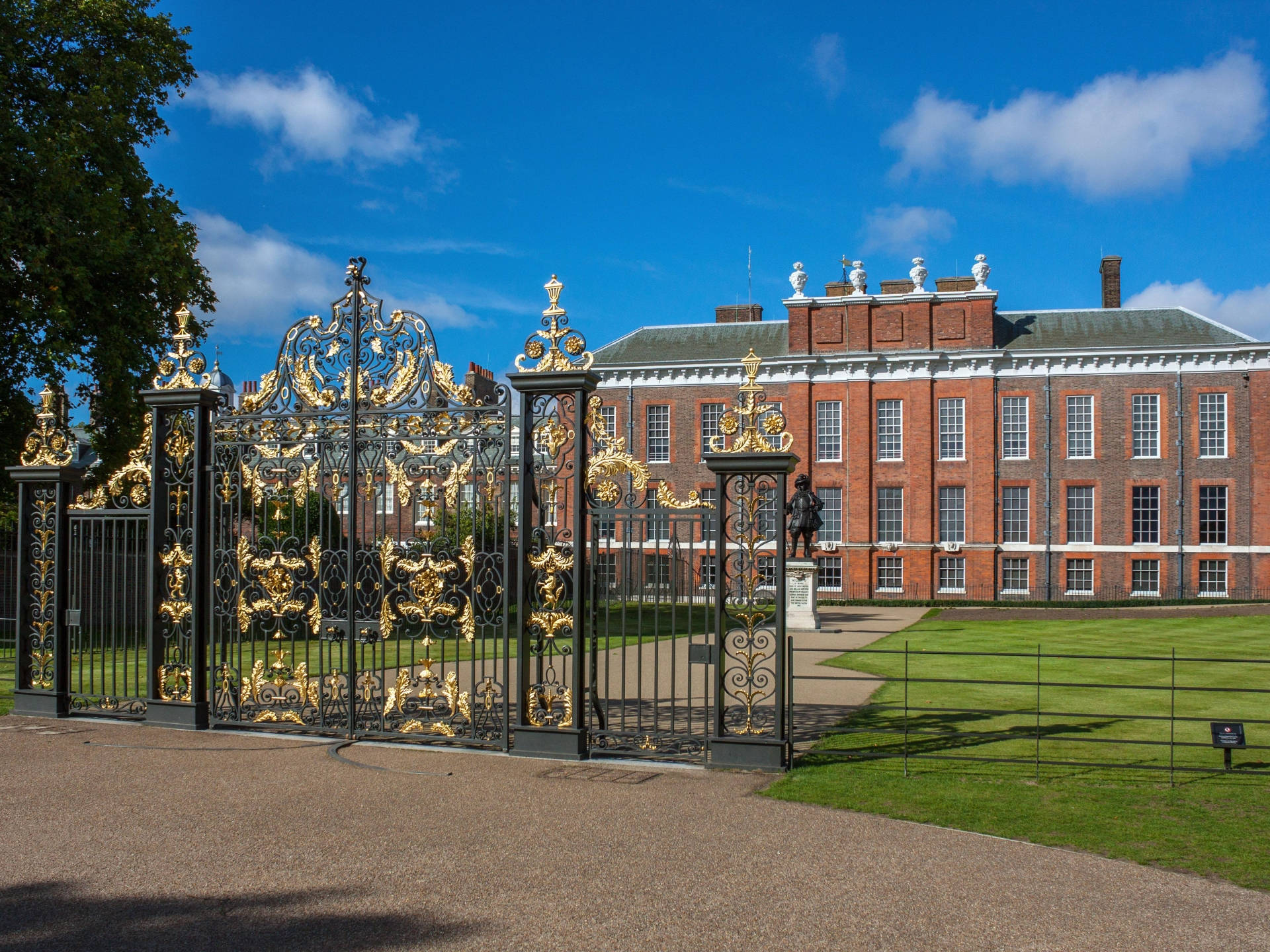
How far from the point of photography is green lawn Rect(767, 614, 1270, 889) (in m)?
6.50

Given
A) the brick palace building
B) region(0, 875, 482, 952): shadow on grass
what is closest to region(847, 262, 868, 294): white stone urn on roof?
the brick palace building

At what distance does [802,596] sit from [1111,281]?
970 inches

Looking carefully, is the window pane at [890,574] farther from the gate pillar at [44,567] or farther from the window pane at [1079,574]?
the gate pillar at [44,567]

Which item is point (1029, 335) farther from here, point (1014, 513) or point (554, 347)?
point (554, 347)

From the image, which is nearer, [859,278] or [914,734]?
[914,734]

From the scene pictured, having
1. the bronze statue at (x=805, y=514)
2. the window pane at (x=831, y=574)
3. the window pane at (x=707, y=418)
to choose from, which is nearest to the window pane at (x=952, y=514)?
the window pane at (x=831, y=574)

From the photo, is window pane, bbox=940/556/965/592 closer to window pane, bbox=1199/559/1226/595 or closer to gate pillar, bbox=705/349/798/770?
window pane, bbox=1199/559/1226/595

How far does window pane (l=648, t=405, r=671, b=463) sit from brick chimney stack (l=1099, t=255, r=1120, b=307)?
17813 millimetres

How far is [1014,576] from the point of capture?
3722cm

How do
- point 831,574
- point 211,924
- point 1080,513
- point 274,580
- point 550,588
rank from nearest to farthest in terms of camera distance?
point 211,924
point 550,588
point 274,580
point 1080,513
point 831,574

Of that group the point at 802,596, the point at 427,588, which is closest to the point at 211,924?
the point at 427,588

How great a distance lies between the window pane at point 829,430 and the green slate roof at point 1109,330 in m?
6.61

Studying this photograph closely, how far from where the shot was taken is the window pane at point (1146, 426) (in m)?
36.6

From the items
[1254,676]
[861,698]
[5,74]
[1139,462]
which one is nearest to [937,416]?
[1139,462]
